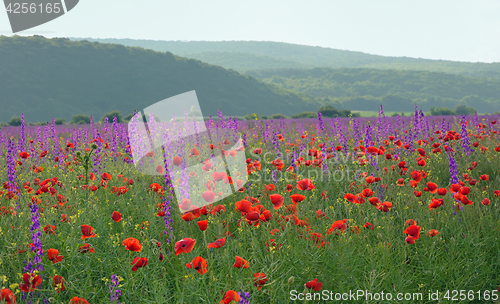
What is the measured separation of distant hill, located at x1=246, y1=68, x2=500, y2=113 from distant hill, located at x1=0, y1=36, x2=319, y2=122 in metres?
22.0

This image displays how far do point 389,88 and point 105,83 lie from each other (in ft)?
275

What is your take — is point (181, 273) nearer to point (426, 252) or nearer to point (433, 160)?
point (426, 252)

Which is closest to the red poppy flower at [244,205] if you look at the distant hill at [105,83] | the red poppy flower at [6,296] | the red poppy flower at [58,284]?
the red poppy flower at [58,284]

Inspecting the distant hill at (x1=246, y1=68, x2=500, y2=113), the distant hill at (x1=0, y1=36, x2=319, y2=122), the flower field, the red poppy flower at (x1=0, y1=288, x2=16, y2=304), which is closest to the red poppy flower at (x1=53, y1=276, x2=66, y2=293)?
the flower field

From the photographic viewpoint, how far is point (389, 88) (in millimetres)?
100125

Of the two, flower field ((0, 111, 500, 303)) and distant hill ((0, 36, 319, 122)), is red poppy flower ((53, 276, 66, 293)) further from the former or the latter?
distant hill ((0, 36, 319, 122))

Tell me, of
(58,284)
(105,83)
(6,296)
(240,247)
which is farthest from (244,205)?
(105,83)

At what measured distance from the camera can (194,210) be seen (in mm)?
2389

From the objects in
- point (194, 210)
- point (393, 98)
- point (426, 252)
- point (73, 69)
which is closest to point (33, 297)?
point (194, 210)

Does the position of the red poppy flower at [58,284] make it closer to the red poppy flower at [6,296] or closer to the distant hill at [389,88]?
the red poppy flower at [6,296]

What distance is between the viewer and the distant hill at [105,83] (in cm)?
4781

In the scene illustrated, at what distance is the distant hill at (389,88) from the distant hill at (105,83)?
2203 cm

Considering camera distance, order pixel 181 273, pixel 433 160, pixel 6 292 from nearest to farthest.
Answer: pixel 6 292
pixel 181 273
pixel 433 160

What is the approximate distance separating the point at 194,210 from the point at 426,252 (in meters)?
1.83
